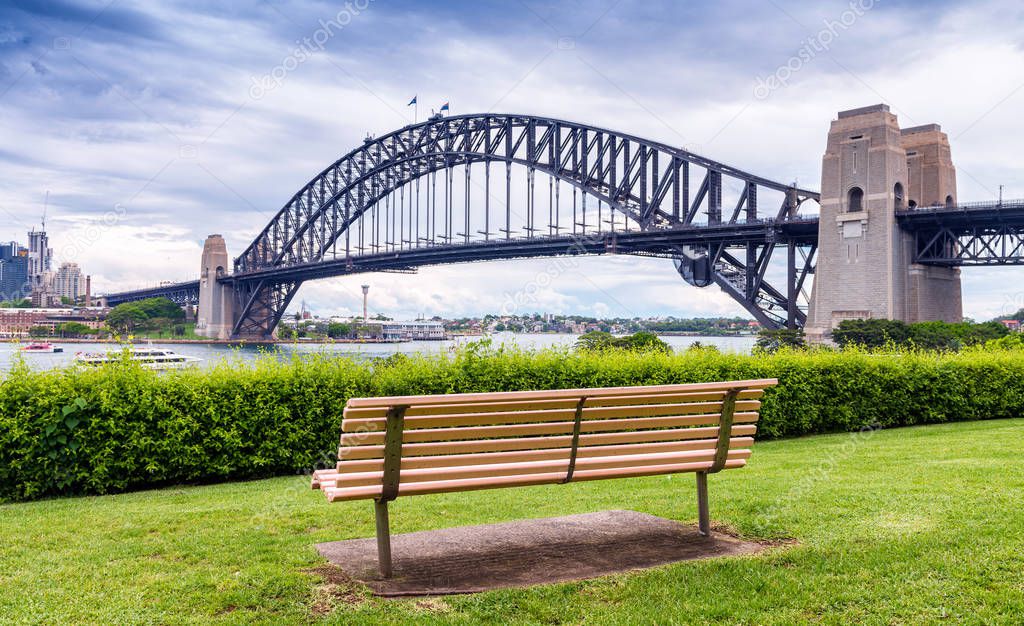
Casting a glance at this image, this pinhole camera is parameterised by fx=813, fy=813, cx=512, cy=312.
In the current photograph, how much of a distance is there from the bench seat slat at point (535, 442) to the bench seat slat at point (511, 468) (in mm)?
83

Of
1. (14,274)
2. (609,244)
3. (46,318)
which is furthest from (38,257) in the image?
(609,244)

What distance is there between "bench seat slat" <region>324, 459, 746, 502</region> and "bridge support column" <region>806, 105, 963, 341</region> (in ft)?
103

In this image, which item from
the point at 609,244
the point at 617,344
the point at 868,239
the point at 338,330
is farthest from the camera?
the point at 338,330

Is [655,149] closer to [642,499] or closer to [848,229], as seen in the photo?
[848,229]

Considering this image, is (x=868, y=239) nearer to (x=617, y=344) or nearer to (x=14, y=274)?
(x=617, y=344)

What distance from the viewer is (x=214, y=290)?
7869cm

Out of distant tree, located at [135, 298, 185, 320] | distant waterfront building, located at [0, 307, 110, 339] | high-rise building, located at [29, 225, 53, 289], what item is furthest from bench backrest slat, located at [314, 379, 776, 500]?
high-rise building, located at [29, 225, 53, 289]

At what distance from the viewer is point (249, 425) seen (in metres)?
7.42

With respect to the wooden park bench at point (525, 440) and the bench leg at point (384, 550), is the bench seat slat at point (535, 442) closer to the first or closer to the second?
the wooden park bench at point (525, 440)

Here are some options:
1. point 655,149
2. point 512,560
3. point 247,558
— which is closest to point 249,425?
point 247,558

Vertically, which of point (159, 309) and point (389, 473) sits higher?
point (159, 309)

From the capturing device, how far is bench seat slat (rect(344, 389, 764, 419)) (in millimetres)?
3732

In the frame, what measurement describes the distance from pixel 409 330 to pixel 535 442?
73877 mm

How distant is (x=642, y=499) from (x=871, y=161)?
31.5 meters
